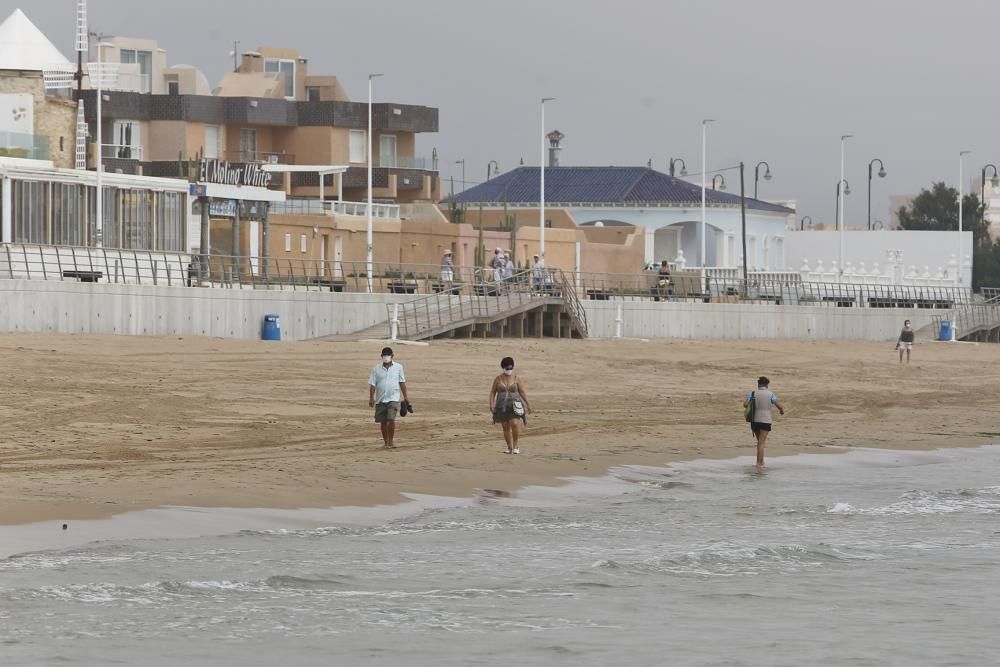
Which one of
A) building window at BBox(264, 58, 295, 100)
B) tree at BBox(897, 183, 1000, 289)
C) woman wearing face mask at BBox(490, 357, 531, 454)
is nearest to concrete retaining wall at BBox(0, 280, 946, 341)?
woman wearing face mask at BBox(490, 357, 531, 454)

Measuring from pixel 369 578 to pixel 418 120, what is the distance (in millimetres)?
66573

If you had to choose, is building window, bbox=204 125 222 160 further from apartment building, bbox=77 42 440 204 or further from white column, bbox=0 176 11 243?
white column, bbox=0 176 11 243

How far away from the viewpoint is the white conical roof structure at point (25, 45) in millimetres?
65250

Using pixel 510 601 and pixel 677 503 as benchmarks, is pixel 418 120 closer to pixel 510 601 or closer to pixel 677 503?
pixel 677 503

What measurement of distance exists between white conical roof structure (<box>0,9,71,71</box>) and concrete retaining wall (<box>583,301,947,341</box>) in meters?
25.4

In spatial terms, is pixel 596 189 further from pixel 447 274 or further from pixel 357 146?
pixel 447 274

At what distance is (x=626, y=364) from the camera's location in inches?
1646

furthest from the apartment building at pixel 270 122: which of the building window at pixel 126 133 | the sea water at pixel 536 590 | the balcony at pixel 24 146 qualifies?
the sea water at pixel 536 590

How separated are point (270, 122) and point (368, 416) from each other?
171ft

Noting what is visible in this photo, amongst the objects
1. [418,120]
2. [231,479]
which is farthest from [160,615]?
[418,120]

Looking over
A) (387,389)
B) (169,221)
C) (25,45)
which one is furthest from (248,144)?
(387,389)

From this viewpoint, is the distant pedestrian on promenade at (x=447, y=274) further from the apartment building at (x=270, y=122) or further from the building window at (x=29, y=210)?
the apartment building at (x=270, y=122)

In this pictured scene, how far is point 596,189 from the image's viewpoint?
3295 inches

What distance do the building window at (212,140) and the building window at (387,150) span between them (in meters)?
7.48
